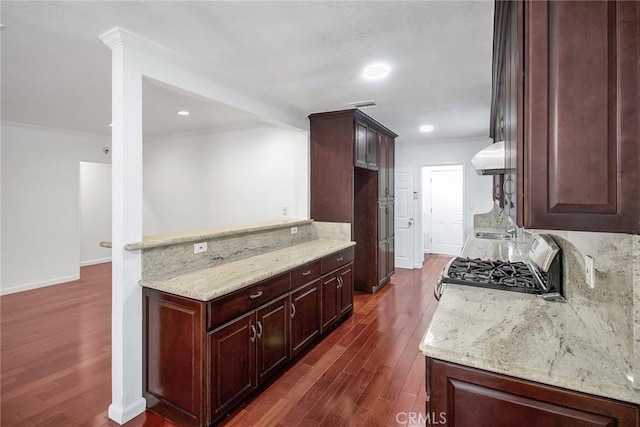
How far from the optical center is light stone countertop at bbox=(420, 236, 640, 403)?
958mm

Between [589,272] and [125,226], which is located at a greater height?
[125,226]

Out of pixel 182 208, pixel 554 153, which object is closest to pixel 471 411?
pixel 554 153

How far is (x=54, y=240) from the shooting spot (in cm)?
518

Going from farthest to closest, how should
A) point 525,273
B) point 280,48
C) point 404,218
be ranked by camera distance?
1. point 404,218
2. point 280,48
3. point 525,273

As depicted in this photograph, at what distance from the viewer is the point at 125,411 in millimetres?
2023

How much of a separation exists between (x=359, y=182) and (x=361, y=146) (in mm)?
843

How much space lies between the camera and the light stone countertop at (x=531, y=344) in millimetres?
958

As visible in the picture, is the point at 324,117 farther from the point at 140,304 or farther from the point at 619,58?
the point at 619,58

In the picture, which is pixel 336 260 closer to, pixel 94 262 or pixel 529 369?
pixel 529 369

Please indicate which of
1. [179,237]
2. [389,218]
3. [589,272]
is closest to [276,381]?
[179,237]

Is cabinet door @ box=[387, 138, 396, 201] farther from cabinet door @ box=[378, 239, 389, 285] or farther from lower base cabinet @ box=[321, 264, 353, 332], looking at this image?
lower base cabinet @ box=[321, 264, 353, 332]

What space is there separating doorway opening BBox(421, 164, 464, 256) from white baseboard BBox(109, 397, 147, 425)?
21.9 feet

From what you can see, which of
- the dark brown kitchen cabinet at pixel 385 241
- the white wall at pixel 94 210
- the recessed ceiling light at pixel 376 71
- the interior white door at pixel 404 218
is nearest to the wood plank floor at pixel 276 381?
the dark brown kitchen cabinet at pixel 385 241

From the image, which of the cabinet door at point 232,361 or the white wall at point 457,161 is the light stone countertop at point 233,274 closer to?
the cabinet door at point 232,361
